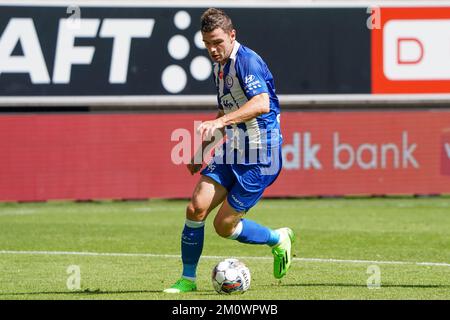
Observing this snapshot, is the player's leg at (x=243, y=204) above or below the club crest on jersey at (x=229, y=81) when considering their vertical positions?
below

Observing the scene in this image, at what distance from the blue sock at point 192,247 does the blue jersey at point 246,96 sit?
76 centimetres

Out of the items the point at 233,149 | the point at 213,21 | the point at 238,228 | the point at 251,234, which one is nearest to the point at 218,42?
the point at 213,21

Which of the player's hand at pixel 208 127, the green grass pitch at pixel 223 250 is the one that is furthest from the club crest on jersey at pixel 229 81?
the green grass pitch at pixel 223 250

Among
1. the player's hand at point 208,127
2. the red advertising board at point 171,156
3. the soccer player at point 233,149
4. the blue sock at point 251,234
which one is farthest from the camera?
the red advertising board at point 171,156

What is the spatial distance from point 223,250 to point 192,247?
15.3 feet

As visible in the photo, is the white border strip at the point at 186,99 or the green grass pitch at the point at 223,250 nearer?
the green grass pitch at the point at 223,250

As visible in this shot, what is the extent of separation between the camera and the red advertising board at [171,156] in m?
22.8

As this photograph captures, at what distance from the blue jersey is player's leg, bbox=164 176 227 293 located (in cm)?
43

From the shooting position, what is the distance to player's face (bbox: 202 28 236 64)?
9.39m

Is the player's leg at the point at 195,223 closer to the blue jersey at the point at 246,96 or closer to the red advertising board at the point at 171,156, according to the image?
the blue jersey at the point at 246,96

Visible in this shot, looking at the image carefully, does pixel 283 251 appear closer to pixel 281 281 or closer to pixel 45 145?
pixel 281 281
